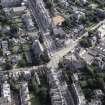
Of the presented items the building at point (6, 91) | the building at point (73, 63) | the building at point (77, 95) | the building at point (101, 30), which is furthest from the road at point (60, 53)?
the building at point (6, 91)

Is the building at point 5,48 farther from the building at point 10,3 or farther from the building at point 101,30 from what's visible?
the building at point 101,30

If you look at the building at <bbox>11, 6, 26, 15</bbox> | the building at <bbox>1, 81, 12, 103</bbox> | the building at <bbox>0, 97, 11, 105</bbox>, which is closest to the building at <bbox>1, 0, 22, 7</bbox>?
the building at <bbox>11, 6, 26, 15</bbox>

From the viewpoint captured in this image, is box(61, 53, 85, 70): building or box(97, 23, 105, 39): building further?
box(97, 23, 105, 39): building

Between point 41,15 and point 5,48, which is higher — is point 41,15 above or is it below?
above

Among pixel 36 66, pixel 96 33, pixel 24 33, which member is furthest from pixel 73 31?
pixel 36 66

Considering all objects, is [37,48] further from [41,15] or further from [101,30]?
[101,30]

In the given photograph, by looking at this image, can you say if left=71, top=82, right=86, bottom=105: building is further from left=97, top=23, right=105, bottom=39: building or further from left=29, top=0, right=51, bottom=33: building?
left=29, top=0, right=51, bottom=33: building

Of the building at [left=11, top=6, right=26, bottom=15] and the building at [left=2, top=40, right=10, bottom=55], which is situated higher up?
the building at [left=11, top=6, right=26, bottom=15]

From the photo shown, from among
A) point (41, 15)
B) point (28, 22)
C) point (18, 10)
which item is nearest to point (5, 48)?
point (28, 22)
